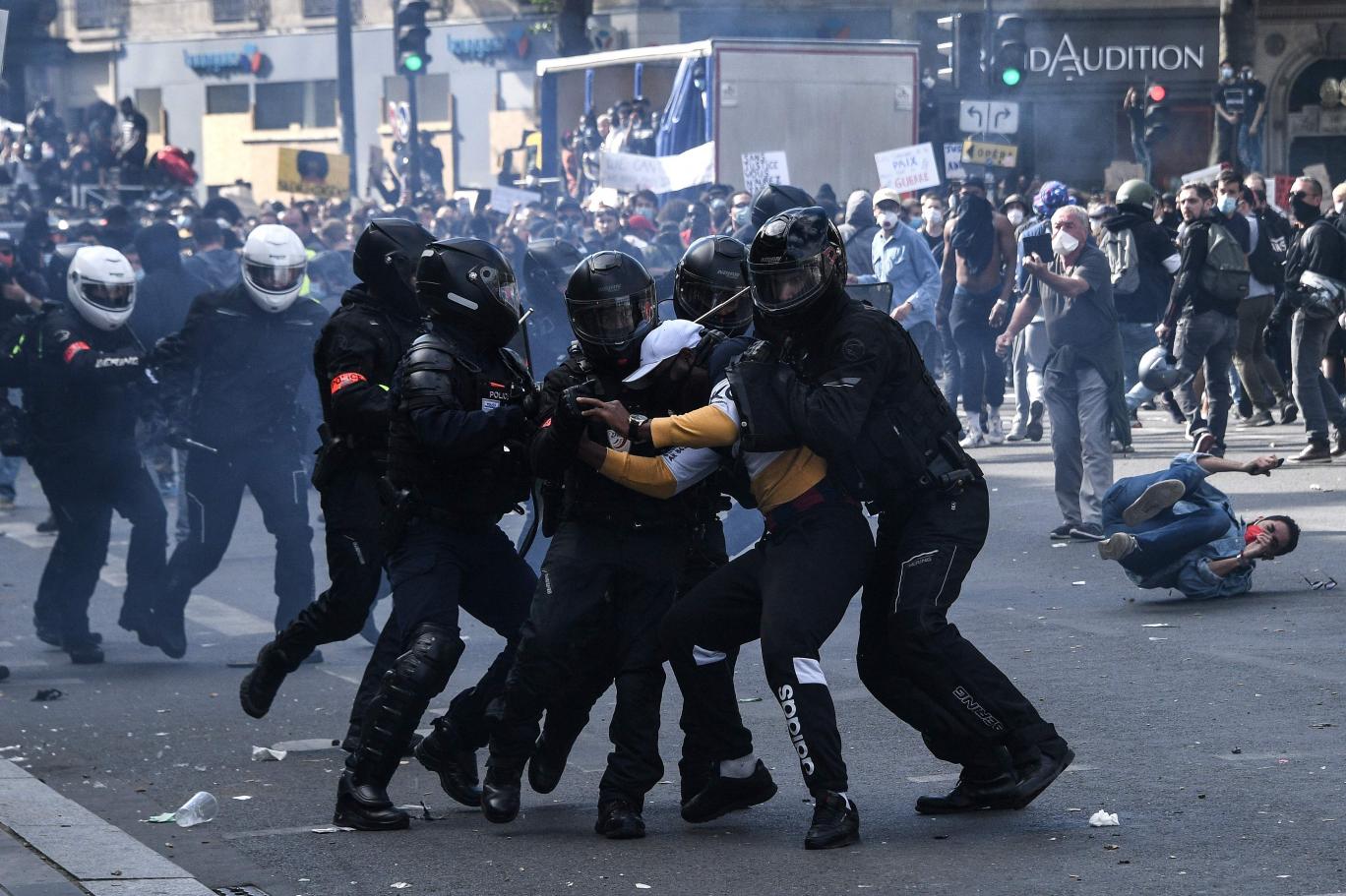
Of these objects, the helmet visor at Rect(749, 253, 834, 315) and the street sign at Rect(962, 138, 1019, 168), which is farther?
the street sign at Rect(962, 138, 1019, 168)

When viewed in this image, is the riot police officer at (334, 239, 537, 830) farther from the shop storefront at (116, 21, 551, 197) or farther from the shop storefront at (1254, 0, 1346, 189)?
the shop storefront at (116, 21, 551, 197)

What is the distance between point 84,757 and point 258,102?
140 feet

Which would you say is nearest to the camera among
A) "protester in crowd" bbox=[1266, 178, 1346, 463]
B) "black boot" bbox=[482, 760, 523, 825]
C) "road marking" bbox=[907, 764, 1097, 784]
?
"black boot" bbox=[482, 760, 523, 825]

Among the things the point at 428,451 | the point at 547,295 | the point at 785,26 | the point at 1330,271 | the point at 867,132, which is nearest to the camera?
the point at 428,451

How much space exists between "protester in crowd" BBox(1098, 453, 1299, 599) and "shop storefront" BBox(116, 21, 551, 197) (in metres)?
34.1

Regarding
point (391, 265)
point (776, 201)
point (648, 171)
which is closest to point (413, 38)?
point (648, 171)

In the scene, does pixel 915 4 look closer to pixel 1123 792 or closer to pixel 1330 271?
pixel 1330 271

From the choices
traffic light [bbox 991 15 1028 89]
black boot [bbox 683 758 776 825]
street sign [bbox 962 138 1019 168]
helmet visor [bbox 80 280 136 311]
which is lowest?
black boot [bbox 683 758 776 825]

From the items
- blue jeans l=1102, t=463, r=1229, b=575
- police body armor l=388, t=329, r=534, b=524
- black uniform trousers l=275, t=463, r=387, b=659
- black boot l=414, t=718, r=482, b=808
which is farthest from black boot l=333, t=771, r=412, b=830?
blue jeans l=1102, t=463, r=1229, b=575

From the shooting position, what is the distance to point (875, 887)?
Answer: 202 inches

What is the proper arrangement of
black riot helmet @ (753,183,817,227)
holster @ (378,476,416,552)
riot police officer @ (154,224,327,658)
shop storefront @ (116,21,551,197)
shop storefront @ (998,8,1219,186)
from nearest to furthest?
holster @ (378,476,416,552), riot police officer @ (154,224,327,658), black riot helmet @ (753,183,817,227), shop storefront @ (998,8,1219,186), shop storefront @ (116,21,551,197)

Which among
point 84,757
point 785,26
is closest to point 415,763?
point 84,757

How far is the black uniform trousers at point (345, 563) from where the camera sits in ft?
22.8

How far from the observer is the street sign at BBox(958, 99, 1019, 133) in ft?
80.0
